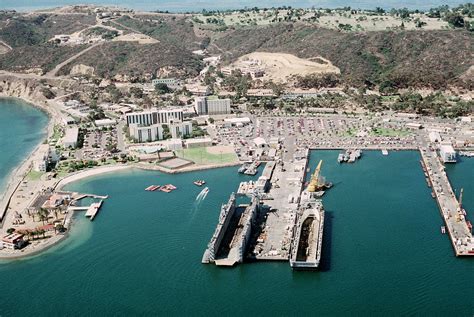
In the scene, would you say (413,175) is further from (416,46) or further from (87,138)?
(416,46)

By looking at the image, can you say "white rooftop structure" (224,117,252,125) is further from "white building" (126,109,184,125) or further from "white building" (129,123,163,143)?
"white building" (129,123,163,143)

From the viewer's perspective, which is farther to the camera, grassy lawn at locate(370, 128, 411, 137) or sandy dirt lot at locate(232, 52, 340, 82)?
sandy dirt lot at locate(232, 52, 340, 82)

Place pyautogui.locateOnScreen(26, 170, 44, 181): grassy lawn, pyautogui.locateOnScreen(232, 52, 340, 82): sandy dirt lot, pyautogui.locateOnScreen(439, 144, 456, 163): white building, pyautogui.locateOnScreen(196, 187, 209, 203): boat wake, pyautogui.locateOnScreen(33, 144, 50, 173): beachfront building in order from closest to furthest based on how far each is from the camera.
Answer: pyautogui.locateOnScreen(196, 187, 209, 203): boat wake
pyautogui.locateOnScreen(26, 170, 44, 181): grassy lawn
pyautogui.locateOnScreen(439, 144, 456, 163): white building
pyautogui.locateOnScreen(33, 144, 50, 173): beachfront building
pyautogui.locateOnScreen(232, 52, 340, 82): sandy dirt lot

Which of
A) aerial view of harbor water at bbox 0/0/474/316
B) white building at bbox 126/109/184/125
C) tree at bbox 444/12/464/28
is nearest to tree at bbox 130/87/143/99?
aerial view of harbor water at bbox 0/0/474/316

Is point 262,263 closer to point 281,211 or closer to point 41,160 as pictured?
point 281,211

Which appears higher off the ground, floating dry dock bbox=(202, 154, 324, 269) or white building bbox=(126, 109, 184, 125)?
white building bbox=(126, 109, 184, 125)

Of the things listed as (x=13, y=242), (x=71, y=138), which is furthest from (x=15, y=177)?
(x=13, y=242)

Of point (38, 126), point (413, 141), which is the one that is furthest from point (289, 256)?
point (38, 126)
